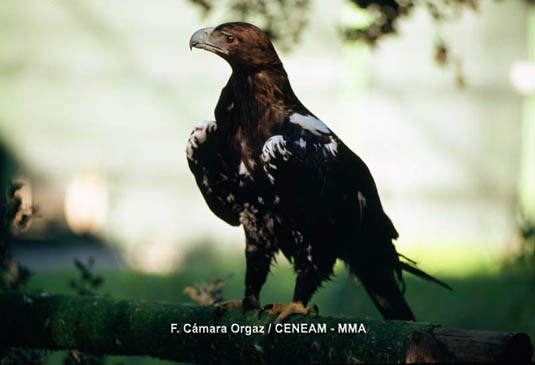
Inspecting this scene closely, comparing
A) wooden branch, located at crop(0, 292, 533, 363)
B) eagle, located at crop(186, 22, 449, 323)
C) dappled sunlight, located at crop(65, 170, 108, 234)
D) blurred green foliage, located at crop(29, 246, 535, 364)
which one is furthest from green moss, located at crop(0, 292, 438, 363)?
dappled sunlight, located at crop(65, 170, 108, 234)

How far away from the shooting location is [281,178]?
2.59m

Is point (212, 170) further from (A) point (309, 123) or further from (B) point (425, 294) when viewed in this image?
(B) point (425, 294)

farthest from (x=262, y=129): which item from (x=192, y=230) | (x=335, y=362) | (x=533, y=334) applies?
(x=192, y=230)

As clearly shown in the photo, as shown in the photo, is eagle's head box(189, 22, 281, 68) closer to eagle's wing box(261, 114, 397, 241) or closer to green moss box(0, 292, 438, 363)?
eagle's wing box(261, 114, 397, 241)

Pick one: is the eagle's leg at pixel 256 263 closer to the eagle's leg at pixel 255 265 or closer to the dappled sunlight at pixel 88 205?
the eagle's leg at pixel 255 265

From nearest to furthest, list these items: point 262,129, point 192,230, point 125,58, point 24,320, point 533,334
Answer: point 262,129 < point 24,320 < point 533,334 < point 192,230 < point 125,58

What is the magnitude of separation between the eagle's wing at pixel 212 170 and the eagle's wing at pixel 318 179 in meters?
0.22

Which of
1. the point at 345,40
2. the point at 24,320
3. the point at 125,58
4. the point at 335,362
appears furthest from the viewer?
the point at 125,58

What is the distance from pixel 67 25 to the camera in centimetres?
871

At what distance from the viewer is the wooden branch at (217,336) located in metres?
2.00

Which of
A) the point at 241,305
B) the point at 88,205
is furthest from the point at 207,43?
the point at 88,205

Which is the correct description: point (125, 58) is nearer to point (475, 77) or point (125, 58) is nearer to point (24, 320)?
point (475, 77)

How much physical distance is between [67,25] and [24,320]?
20.5ft

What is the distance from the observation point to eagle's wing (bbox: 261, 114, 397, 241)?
2561 mm
